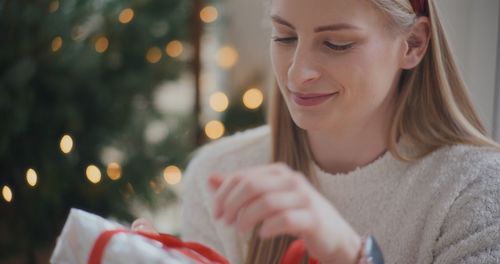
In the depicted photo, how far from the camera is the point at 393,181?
1.00m

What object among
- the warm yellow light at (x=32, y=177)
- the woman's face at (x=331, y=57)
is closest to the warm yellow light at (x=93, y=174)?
the warm yellow light at (x=32, y=177)

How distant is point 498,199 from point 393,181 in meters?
0.16

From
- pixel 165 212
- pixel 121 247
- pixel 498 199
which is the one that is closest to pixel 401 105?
pixel 498 199

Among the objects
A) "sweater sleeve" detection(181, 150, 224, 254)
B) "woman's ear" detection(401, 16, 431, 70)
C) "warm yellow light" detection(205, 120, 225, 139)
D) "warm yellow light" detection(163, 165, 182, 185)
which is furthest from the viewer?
"warm yellow light" detection(205, 120, 225, 139)

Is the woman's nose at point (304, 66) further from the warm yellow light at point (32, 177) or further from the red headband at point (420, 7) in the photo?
the warm yellow light at point (32, 177)

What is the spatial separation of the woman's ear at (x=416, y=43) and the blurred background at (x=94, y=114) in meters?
0.82

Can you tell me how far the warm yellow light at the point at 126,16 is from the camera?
5.26 ft

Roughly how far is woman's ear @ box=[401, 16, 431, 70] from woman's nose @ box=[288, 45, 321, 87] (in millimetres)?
155

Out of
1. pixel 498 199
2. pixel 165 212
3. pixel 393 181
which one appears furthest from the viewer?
pixel 165 212

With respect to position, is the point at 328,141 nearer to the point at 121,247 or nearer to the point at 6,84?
the point at 121,247

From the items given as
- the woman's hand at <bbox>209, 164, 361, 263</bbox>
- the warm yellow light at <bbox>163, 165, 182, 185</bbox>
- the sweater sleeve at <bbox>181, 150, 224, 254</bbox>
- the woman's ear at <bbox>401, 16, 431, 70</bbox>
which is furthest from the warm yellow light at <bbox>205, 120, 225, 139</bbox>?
the woman's hand at <bbox>209, 164, 361, 263</bbox>

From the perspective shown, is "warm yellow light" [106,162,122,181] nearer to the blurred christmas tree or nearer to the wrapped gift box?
the blurred christmas tree

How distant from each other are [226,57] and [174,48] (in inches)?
17.1

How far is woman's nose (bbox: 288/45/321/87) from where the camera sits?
2.72 ft
